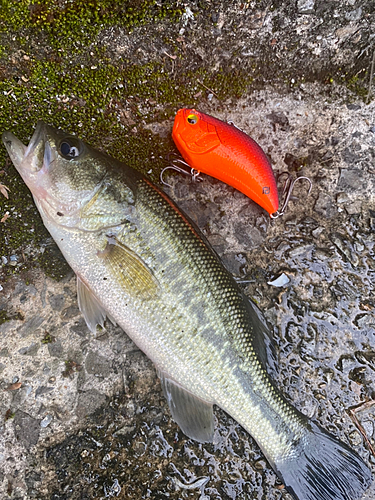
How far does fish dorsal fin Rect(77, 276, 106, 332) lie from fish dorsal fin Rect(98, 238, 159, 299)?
0.32 m

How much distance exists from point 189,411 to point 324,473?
1.11m

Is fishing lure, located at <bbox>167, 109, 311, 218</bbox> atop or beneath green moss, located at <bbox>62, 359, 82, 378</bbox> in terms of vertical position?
atop

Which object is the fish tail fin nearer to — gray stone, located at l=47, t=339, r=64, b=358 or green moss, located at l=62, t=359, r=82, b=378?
green moss, located at l=62, t=359, r=82, b=378

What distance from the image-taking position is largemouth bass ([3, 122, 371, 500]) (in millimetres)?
2297

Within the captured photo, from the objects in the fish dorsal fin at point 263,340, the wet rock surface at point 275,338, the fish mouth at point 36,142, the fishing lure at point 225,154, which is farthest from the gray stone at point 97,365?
the fishing lure at point 225,154

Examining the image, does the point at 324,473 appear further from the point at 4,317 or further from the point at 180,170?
the point at 4,317

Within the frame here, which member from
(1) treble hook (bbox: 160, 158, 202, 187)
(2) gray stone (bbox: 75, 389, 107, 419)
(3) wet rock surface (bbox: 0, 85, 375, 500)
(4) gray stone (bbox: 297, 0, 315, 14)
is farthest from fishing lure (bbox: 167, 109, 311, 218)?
(2) gray stone (bbox: 75, 389, 107, 419)

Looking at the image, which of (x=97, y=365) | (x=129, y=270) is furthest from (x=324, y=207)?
(x=97, y=365)

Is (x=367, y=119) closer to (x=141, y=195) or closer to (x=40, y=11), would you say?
(x=141, y=195)

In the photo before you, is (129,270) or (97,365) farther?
(97,365)

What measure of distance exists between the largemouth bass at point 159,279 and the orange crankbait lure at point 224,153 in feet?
1.41

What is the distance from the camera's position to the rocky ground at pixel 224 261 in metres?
2.55

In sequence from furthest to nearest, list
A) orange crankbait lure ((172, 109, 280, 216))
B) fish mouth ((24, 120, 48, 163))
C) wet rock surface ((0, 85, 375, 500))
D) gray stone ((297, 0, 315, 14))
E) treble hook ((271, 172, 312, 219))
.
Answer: treble hook ((271, 172, 312, 219))
gray stone ((297, 0, 315, 14))
wet rock surface ((0, 85, 375, 500))
orange crankbait lure ((172, 109, 280, 216))
fish mouth ((24, 120, 48, 163))

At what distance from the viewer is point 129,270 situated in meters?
2.31
